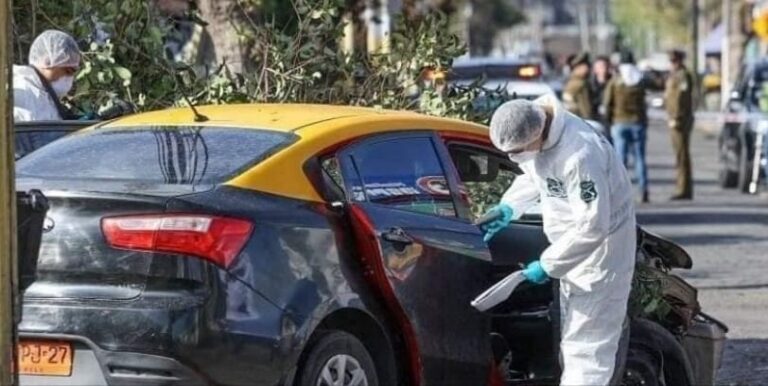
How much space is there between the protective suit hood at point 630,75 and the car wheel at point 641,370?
13.4 metres

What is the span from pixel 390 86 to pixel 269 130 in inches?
190

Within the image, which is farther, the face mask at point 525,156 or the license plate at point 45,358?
the face mask at point 525,156

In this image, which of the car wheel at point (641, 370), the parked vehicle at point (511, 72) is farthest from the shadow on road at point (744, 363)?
the parked vehicle at point (511, 72)

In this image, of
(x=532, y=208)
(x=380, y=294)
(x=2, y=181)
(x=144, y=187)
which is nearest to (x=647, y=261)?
(x=532, y=208)

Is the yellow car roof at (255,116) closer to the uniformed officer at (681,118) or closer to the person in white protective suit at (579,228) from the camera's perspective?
the person in white protective suit at (579,228)

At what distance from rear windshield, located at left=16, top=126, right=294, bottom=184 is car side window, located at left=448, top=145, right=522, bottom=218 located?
44.9 inches

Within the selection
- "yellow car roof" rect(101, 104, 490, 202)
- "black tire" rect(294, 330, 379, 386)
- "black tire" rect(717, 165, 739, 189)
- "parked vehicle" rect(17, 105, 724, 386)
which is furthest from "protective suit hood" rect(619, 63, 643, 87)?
"black tire" rect(294, 330, 379, 386)

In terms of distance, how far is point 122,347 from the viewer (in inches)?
254

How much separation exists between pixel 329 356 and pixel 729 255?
9406mm

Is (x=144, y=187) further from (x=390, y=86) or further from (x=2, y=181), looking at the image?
(x=390, y=86)

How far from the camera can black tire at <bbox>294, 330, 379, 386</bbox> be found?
22.1ft

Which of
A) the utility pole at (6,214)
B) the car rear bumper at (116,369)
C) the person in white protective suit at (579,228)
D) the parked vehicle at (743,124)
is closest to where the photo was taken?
the utility pole at (6,214)

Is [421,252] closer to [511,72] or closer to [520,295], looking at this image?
[520,295]

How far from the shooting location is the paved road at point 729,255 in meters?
10.4
